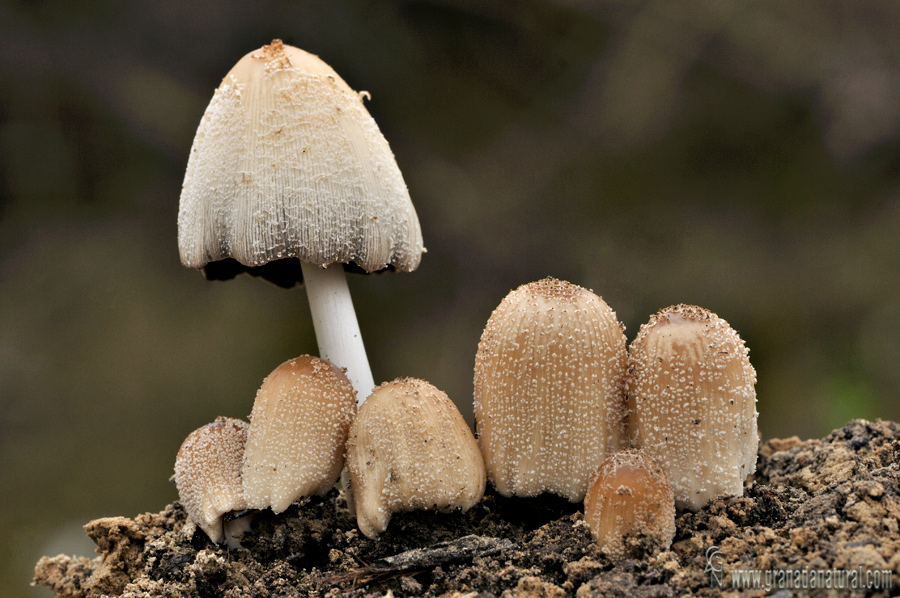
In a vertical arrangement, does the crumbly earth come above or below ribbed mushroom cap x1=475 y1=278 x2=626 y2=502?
below

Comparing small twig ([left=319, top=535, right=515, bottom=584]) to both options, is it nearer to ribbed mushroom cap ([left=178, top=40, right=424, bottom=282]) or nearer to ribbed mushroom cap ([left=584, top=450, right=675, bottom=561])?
ribbed mushroom cap ([left=584, top=450, right=675, bottom=561])

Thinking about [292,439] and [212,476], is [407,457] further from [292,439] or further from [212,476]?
[212,476]

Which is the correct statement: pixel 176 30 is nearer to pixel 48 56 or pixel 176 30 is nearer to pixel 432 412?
pixel 48 56

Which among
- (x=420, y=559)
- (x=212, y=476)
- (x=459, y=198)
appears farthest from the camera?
(x=459, y=198)

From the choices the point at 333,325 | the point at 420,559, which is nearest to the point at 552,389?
the point at 420,559

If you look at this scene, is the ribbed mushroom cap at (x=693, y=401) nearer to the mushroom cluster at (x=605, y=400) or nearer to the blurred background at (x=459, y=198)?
the mushroom cluster at (x=605, y=400)

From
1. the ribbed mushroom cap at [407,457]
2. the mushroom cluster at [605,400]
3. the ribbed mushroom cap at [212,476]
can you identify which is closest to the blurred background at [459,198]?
the ribbed mushroom cap at [212,476]

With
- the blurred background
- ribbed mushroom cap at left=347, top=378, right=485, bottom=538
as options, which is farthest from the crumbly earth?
the blurred background

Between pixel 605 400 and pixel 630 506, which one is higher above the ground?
pixel 605 400

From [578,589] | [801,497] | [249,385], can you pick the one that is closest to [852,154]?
[801,497]
